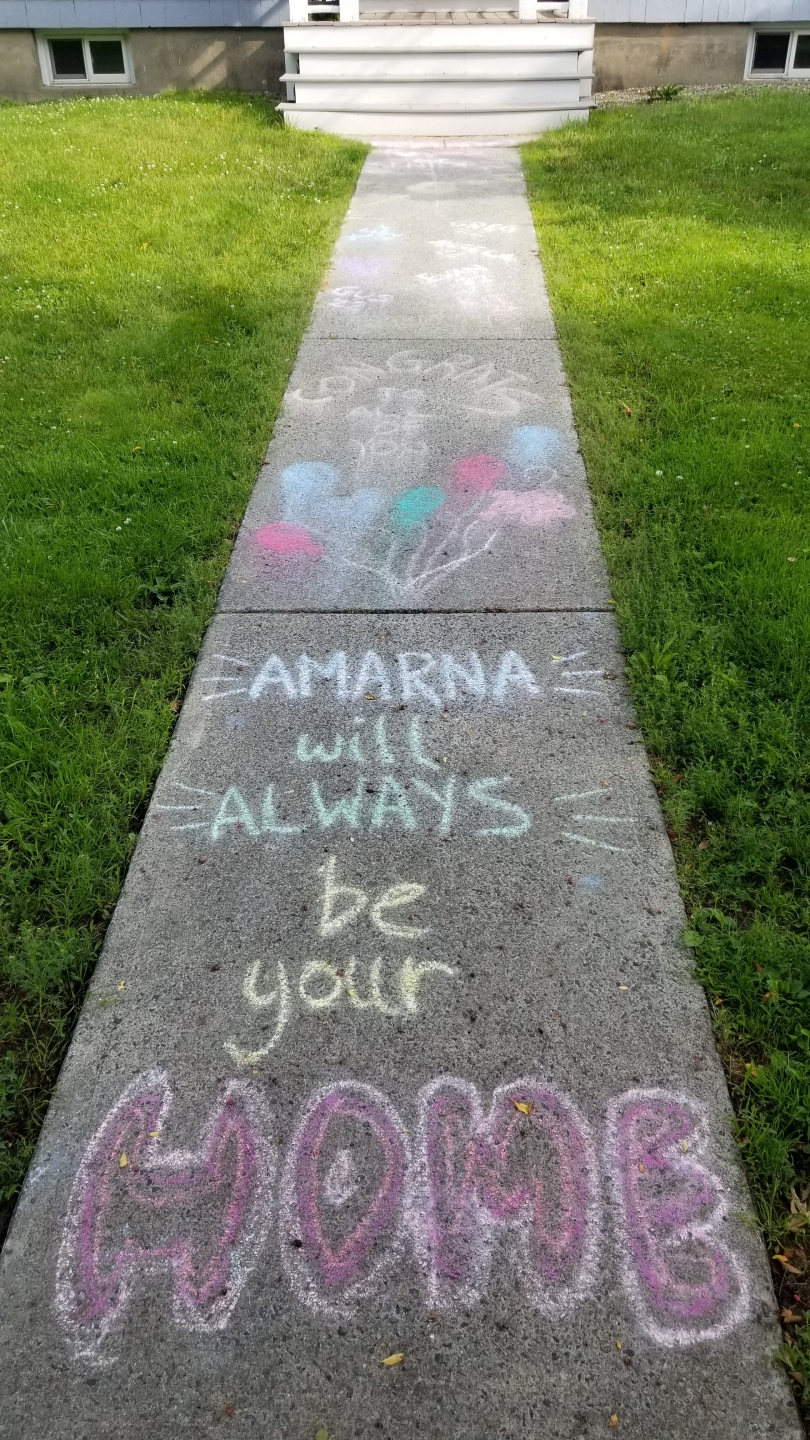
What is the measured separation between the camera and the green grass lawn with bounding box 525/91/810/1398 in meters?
2.31

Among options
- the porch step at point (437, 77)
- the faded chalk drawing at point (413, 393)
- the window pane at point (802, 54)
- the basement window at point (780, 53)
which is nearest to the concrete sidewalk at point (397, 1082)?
the faded chalk drawing at point (413, 393)

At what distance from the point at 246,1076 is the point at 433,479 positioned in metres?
3.03

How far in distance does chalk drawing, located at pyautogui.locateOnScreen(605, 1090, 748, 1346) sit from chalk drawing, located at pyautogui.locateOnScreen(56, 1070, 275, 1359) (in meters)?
0.74

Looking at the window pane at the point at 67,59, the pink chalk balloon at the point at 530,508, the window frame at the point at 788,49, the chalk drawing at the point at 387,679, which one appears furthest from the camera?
the window pane at the point at 67,59

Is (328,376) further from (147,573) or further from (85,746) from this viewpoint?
(85,746)

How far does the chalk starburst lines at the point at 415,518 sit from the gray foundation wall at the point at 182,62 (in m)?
10.8

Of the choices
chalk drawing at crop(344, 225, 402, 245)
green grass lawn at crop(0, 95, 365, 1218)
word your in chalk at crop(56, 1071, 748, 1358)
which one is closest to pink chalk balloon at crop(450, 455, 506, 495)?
green grass lawn at crop(0, 95, 365, 1218)

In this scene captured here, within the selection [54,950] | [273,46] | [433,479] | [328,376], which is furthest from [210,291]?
[273,46]

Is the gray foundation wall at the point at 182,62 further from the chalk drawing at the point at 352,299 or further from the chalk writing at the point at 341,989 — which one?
the chalk writing at the point at 341,989

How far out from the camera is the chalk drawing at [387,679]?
132 inches

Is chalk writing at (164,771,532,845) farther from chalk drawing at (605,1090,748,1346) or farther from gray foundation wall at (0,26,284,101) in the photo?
gray foundation wall at (0,26,284,101)

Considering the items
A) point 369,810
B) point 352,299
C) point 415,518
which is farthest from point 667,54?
point 369,810

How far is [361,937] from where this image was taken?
100 inches

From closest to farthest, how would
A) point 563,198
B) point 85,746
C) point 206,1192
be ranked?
point 206,1192 → point 85,746 → point 563,198
